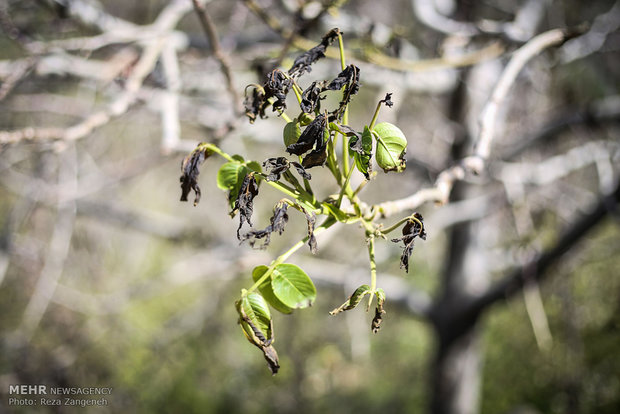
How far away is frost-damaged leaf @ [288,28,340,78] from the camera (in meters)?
0.72

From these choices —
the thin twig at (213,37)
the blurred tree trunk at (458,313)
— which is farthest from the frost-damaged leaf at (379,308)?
the blurred tree trunk at (458,313)

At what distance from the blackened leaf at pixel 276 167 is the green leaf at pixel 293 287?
0.45 feet

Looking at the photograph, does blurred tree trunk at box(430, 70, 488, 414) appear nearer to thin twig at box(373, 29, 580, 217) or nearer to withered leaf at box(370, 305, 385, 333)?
thin twig at box(373, 29, 580, 217)

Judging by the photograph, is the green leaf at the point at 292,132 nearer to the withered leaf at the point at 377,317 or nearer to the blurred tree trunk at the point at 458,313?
the withered leaf at the point at 377,317

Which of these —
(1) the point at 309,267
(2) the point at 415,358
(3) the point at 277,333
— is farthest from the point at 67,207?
(2) the point at 415,358

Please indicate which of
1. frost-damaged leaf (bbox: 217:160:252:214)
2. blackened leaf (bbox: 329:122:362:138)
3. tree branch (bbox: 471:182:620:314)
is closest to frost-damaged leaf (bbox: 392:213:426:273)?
blackened leaf (bbox: 329:122:362:138)

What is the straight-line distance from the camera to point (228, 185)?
0.74 meters

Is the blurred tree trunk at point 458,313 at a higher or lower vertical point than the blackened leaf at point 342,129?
lower

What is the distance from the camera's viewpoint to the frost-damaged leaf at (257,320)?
0.63 meters

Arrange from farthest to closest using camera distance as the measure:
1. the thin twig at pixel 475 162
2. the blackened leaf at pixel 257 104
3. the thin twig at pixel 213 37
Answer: the thin twig at pixel 213 37
the thin twig at pixel 475 162
the blackened leaf at pixel 257 104

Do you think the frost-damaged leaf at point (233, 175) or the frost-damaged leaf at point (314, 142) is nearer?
the frost-damaged leaf at point (314, 142)

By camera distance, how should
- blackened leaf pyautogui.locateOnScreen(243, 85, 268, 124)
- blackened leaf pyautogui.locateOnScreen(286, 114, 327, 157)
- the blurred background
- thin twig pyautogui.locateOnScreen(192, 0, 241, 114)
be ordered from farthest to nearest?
the blurred background < thin twig pyautogui.locateOnScreen(192, 0, 241, 114) < blackened leaf pyautogui.locateOnScreen(243, 85, 268, 124) < blackened leaf pyautogui.locateOnScreen(286, 114, 327, 157)

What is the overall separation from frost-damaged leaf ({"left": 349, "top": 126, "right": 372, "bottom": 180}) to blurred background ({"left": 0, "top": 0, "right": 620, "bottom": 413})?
312mm

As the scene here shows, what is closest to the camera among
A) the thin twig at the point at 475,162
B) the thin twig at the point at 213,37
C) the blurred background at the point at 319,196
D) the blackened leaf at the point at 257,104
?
the blackened leaf at the point at 257,104
